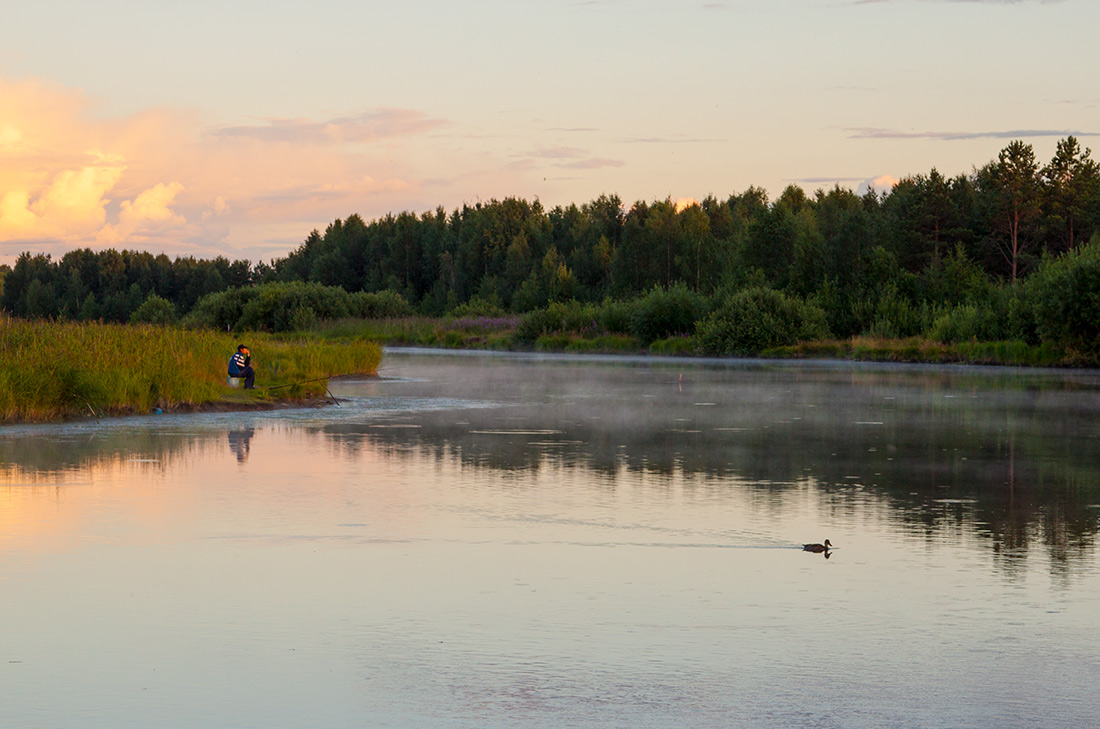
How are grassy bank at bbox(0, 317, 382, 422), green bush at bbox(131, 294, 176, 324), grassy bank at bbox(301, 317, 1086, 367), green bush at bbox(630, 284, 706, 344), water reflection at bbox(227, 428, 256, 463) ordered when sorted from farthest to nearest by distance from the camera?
green bush at bbox(131, 294, 176, 324) < green bush at bbox(630, 284, 706, 344) < grassy bank at bbox(301, 317, 1086, 367) < grassy bank at bbox(0, 317, 382, 422) < water reflection at bbox(227, 428, 256, 463)

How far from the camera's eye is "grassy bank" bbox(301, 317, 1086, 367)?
55.8m

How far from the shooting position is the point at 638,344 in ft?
251

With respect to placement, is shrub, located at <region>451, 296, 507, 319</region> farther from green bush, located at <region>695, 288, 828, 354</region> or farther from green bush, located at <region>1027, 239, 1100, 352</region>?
green bush, located at <region>1027, 239, 1100, 352</region>

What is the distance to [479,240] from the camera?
6127 inches

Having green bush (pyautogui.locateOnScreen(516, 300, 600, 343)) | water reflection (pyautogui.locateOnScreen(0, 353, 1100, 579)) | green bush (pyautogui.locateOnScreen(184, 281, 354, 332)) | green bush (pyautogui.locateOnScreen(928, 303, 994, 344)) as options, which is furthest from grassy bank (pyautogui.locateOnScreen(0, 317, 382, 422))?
green bush (pyautogui.locateOnScreen(184, 281, 354, 332))

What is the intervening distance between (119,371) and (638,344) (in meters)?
53.7

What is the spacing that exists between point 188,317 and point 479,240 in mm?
58918

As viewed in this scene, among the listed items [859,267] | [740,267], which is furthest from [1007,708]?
[740,267]

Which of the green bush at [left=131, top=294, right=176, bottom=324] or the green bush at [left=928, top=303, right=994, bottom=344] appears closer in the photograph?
the green bush at [left=928, top=303, right=994, bottom=344]

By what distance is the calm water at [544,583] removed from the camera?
6359 millimetres

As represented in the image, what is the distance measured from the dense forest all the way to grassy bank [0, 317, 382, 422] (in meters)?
4.35

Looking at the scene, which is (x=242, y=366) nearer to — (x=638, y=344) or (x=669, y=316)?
(x=638, y=344)

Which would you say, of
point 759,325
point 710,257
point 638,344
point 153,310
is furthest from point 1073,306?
point 153,310

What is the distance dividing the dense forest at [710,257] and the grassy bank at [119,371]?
4.35m
